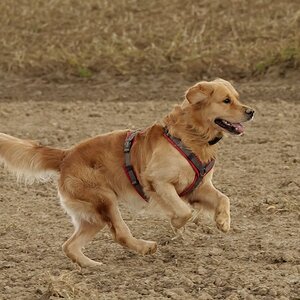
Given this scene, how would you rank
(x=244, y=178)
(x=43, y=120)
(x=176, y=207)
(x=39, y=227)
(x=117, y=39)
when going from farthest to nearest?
(x=117, y=39), (x=43, y=120), (x=244, y=178), (x=39, y=227), (x=176, y=207)

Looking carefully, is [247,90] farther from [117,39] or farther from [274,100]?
[117,39]

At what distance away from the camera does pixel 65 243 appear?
6438 millimetres

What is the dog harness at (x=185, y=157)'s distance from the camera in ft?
21.0

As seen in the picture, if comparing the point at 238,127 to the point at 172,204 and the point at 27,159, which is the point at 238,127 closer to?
the point at 172,204

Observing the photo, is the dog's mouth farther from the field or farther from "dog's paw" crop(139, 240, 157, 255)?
"dog's paw" crop(139, 240, 157, 255)

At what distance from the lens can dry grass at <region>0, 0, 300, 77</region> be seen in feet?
51.2

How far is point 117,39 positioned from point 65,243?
10796 millimetres

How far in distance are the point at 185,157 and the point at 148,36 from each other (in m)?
10.8

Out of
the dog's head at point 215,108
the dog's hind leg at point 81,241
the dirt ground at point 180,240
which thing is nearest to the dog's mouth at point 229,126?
the dog's head at point 215,108

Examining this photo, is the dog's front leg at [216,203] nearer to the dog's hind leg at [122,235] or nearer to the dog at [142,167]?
the dog at [142,167]

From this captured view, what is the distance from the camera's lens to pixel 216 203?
21.3ft

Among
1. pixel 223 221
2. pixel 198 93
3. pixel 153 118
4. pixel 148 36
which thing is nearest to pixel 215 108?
pixel 198 93

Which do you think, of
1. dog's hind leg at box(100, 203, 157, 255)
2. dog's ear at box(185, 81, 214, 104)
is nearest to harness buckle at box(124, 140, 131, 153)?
dog's hind leg at box(100, 203, 157, 255)

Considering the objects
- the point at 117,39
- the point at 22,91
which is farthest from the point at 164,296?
the point at 117,39
